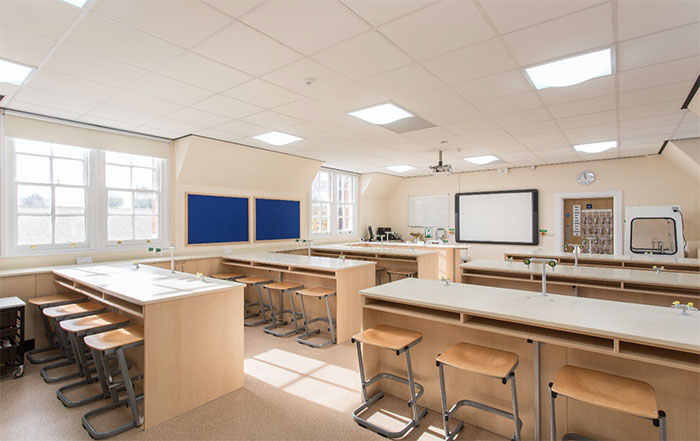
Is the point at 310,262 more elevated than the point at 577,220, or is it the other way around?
the point at 577,220

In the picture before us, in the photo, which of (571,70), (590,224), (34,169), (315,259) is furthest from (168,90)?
(590,224)

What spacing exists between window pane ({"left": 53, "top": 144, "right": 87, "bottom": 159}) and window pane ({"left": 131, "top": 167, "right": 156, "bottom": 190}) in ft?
2.17

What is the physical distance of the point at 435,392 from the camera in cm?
262

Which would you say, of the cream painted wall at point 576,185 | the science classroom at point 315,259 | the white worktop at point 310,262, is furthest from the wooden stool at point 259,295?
the cream painted wall at point 576,185

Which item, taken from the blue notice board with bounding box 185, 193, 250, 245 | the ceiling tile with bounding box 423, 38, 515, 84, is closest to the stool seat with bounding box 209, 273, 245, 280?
the blue notice board with bounding box 185, 193, 250, 245

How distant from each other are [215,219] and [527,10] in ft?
17.8

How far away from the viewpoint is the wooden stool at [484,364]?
190 centimetres

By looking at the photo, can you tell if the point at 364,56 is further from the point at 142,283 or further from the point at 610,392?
the point at 142,283

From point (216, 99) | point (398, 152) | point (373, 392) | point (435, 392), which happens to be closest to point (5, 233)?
point (216, 99)

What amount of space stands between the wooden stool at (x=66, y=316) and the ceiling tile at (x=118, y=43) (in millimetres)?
2306

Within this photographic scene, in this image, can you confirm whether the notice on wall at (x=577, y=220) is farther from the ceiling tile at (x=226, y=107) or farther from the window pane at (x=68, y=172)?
the window pane at (x=68, y=172)

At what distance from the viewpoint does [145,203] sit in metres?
5.37

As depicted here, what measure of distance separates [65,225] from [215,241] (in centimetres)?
208

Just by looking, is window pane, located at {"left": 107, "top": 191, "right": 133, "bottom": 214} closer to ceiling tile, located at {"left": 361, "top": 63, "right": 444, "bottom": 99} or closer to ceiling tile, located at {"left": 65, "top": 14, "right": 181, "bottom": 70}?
ceiling tile, located at {"left": 65, "top": 14, "right": 181, "bottom": 70}
